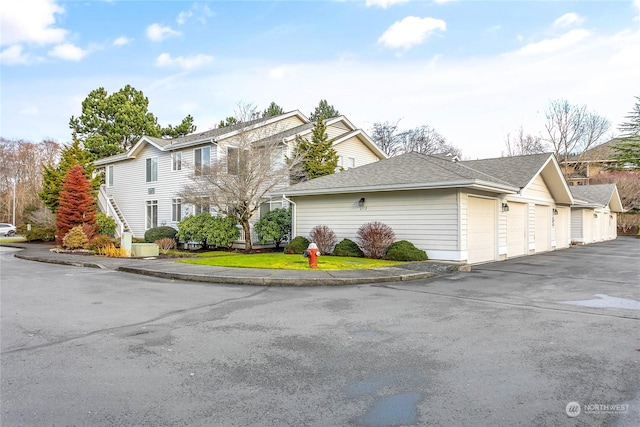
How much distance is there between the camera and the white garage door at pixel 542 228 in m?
20.3

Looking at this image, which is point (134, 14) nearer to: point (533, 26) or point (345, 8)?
point (345, 8)

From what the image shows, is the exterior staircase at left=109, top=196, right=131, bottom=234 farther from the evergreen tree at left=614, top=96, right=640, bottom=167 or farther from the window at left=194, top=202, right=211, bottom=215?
the evergreen tree at left=614, top=96, right=640, bottom=167

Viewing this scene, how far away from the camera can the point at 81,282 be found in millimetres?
10289

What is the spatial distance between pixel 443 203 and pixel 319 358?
10.3 m

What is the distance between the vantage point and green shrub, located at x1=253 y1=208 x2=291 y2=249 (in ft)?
61.0

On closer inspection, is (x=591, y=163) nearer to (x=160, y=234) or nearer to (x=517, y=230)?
(x=517, y=230)

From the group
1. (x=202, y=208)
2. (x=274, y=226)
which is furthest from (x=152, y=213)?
(x=274, y=226)

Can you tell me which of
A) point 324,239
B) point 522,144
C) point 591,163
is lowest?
point 324,239

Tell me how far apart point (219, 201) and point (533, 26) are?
14.1 metres

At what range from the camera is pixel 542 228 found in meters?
21.0

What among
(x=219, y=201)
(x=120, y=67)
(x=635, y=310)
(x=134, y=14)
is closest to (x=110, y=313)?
(x=635, y=310)

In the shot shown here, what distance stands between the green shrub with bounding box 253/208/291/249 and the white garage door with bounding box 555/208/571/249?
15954 mm

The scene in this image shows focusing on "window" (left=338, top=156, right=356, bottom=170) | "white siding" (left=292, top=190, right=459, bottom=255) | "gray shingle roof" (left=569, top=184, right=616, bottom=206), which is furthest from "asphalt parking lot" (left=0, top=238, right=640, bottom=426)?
"gray shingle roof" (left=569, top=184, right=616, bottom=206)

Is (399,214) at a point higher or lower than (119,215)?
lower
